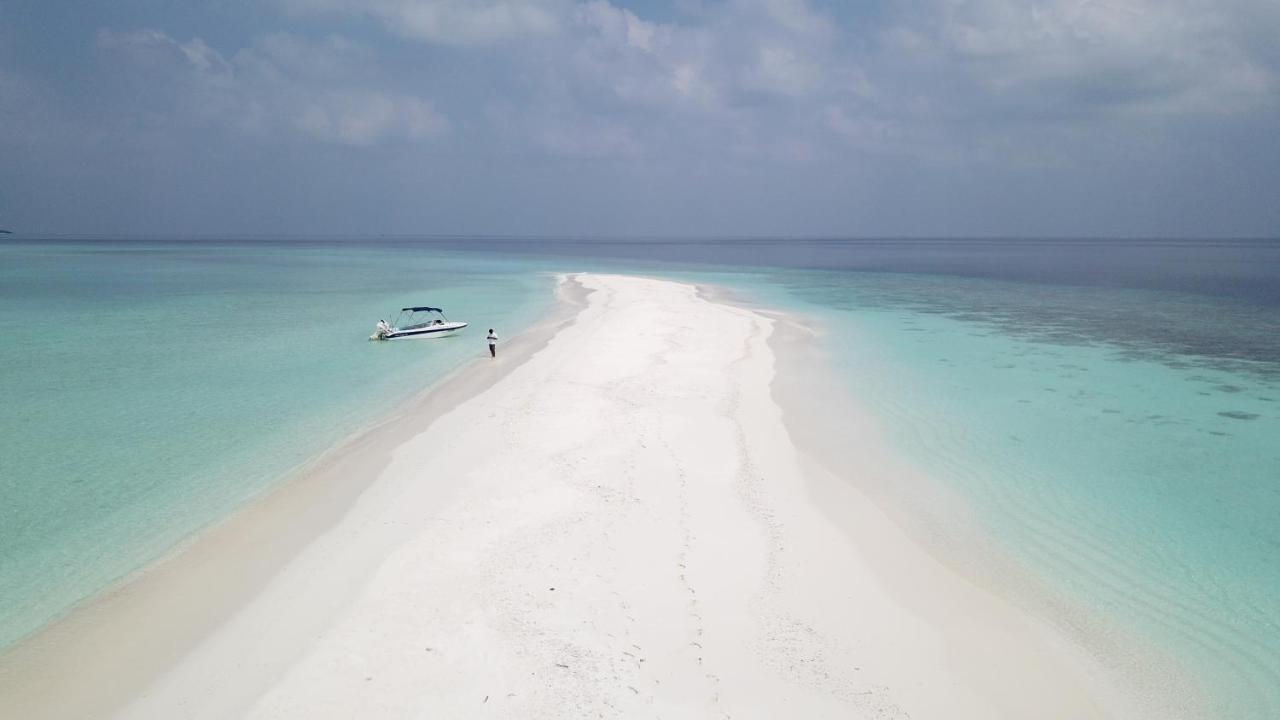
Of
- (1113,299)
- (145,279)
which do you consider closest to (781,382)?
(1113,299)

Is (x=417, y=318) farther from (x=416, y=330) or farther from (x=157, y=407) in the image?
(x=157, y=407)

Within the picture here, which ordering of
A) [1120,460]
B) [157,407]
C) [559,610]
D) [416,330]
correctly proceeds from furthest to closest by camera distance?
1. [416,330]
2. [157,407]
3. [1120,460]
4. [559,610]

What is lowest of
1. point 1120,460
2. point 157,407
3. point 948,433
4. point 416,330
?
point 157,407

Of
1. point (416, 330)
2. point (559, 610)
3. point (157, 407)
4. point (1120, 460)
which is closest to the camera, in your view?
point (559, 610)

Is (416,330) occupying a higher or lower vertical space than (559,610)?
higher

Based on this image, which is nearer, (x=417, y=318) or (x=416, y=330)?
(x=416, y=330)

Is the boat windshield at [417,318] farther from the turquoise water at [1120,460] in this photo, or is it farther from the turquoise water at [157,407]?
the turquoise water at [1120,460]

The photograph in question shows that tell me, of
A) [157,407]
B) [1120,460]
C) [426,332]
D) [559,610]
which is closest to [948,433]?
[1120,460]

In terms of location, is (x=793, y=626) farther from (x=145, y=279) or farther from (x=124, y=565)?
(x=145, y=279)
